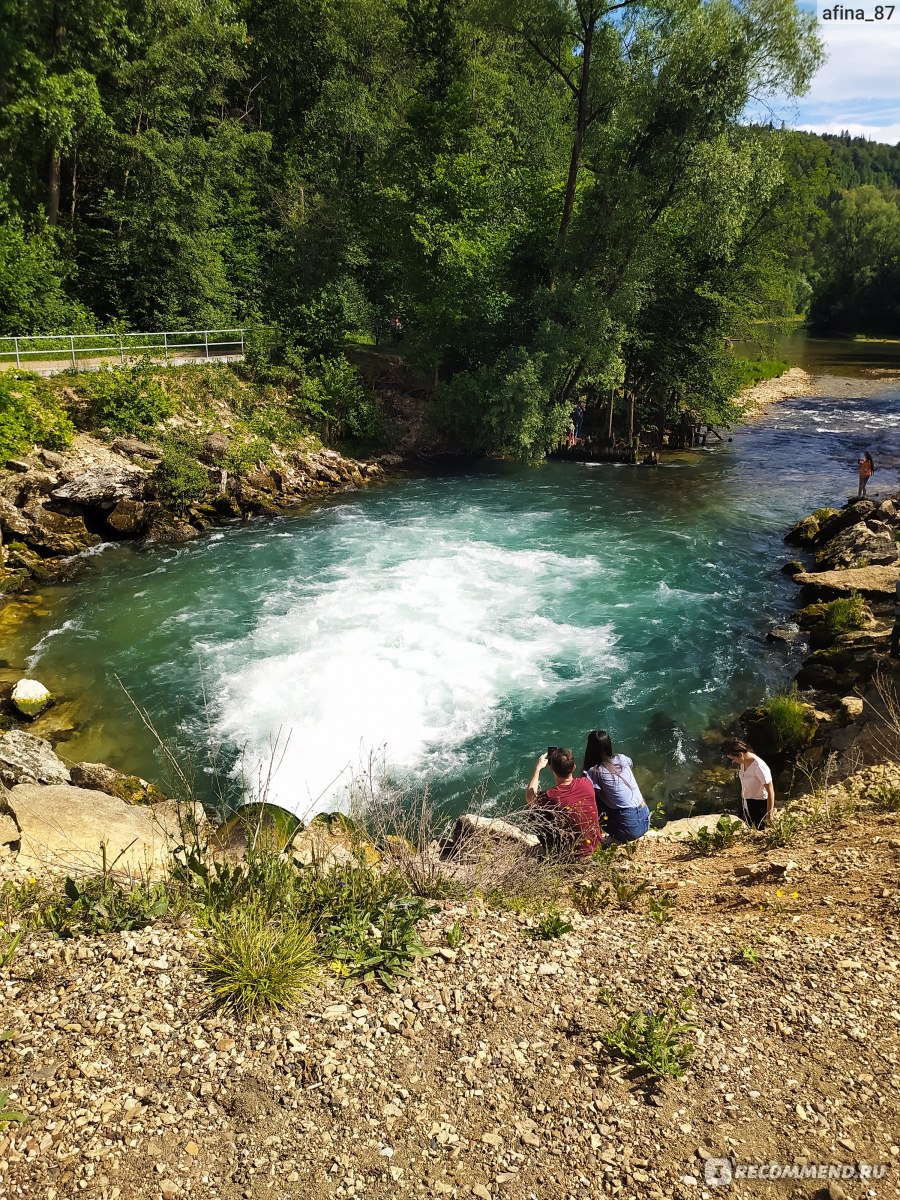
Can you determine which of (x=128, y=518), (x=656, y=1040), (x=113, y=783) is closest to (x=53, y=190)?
(x=128, y=518)

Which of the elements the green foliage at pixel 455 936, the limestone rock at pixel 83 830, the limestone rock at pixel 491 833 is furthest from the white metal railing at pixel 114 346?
the green foliage at pixel 455 936

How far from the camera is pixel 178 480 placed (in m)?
20.5

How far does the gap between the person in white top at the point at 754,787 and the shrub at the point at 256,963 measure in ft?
17.3

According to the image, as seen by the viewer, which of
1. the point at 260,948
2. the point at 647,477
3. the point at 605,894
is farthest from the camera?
the point at 647,477

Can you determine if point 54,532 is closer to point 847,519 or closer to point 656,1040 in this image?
point 656,1040

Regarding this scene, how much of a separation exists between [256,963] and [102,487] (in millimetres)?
17308

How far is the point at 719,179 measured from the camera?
74.6 feet

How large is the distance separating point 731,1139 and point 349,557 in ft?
52.0

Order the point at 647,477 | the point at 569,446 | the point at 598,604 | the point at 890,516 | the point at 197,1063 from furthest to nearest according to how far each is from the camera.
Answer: the point at 569,446, the point at 647,477, the point at 890,516, the point at 598,604, the point at 197,1063

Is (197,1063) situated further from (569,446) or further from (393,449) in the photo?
(569,446)

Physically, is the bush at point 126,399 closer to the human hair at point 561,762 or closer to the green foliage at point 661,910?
the human hair at point 561,762

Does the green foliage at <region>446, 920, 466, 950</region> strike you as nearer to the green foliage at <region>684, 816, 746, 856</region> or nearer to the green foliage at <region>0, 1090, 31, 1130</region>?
the green foliage at <region>0, 1090, 31, 1130</region>

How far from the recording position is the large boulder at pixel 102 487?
61.5 ft

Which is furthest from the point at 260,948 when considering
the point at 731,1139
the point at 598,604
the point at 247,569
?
the point at 247,569
